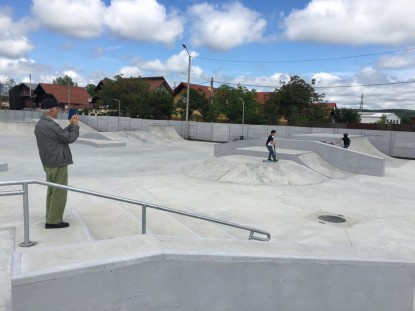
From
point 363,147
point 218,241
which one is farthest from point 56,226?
point 363,147

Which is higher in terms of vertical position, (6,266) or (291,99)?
(291,99)

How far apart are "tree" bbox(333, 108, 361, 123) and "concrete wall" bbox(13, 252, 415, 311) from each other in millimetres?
59111

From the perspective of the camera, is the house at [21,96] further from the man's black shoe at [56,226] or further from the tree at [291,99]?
the man's black shoe at [56,226]

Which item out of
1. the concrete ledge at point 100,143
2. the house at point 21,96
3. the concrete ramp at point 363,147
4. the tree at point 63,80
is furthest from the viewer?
the tree at point 63,80

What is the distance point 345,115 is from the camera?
59.5m

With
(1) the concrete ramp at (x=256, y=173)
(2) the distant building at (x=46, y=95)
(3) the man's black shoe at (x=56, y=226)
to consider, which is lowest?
(1) the concrete ramp at (x=256, y=173)

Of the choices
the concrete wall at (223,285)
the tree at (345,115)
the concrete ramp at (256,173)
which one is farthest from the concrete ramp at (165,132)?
the tree at (345,115)

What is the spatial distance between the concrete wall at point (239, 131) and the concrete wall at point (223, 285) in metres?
16.9

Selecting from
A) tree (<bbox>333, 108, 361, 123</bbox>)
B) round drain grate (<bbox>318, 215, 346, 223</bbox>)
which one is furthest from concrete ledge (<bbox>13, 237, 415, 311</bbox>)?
tree (<bbox>333, 108, 361, 123</bbox>)

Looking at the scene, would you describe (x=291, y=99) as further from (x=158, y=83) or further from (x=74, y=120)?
(x=74, y=120)

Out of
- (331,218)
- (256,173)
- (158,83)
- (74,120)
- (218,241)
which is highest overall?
(158,83)

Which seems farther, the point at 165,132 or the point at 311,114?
the point at 311,114

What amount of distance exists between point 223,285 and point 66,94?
77.3m

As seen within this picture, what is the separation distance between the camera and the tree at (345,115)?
5900 cm
